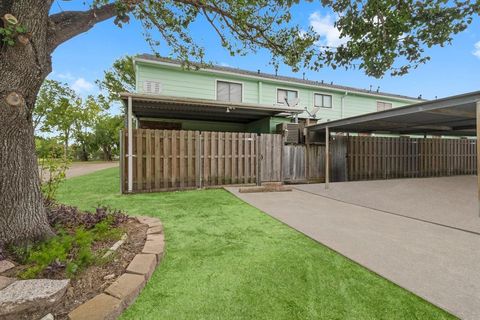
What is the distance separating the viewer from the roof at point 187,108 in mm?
6979

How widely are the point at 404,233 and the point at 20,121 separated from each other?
505 cm

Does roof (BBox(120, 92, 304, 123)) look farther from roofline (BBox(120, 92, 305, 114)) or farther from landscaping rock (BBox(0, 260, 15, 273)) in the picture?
landscaping rock (BBox(0, 260, 15, 273))

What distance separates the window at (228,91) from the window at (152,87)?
110 inches

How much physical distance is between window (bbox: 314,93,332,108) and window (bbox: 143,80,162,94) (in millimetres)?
8587

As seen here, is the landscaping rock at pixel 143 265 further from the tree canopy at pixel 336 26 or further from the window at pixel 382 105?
the window at pixel 382 105

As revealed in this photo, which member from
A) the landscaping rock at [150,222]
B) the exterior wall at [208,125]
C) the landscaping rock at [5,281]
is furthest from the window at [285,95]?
the landscaping rock at [5,281]

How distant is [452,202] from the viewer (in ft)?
17.4

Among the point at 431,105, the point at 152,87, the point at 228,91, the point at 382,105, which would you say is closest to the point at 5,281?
the point at 431,105

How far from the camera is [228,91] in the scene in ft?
36.8

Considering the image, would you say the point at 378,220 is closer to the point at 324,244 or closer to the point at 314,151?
the point at 324,244

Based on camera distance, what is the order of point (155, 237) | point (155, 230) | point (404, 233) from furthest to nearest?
point (404, 233), point (155, 230), point (155, 237)

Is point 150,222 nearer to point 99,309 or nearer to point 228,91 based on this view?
point 99,309

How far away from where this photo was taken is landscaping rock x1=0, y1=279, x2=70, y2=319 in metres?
1.43

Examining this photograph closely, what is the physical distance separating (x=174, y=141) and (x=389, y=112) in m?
5.91
